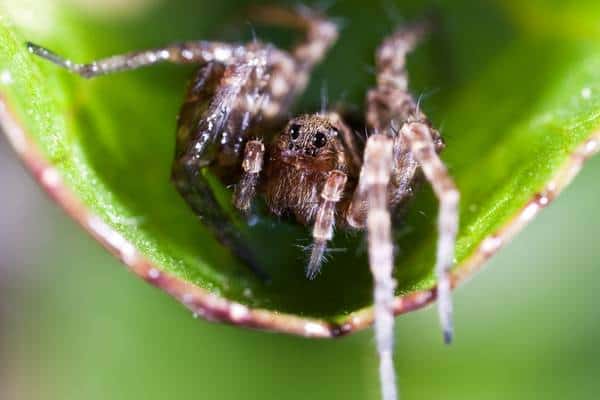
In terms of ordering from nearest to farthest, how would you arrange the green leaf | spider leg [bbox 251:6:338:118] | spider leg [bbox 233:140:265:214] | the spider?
the green leaf
the spider
spider leg [bbox 233:140:265:214]
spider leg [bbox 251:6:338:118]

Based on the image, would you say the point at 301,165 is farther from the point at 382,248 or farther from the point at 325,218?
the point at 382,248

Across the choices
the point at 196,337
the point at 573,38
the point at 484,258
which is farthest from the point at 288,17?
the point at 484,258

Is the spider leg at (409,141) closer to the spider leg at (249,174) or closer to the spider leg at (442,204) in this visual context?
the spider leg at (442,204)

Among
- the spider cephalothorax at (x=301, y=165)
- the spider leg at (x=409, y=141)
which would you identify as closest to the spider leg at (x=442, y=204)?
the spider leg at (x=409, y=141)

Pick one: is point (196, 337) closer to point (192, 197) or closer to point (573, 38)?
point (192, 197)

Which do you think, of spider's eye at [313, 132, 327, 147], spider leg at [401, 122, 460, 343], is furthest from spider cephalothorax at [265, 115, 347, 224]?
spider leg at [401, 122, 460, 343]

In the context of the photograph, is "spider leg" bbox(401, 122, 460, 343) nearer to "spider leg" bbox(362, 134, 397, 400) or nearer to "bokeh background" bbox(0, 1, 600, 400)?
"spider leg" bbox(362, 134, 397, 400)

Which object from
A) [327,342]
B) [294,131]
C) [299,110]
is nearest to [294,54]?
[299,110]
